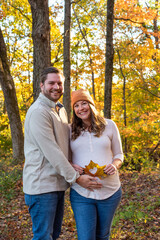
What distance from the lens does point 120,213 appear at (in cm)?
495

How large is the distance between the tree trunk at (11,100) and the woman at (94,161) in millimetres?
6948

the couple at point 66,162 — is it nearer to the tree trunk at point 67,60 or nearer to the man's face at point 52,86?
the man's face at point 52,86

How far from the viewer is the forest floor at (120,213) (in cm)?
413

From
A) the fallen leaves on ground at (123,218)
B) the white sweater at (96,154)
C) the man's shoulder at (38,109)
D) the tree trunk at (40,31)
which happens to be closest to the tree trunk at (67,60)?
the fallen leaves on ground at (123,218)

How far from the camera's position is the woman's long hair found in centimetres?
257

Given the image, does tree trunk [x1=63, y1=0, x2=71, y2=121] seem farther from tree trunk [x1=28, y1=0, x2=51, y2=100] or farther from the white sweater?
the white sweater

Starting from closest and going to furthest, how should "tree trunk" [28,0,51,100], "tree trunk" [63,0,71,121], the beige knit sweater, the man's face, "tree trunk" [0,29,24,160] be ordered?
the beige knit sweater, the man's face, "tree trunk" [28,0,51,100], "tree trunk" [0,29,24,160], "tree trunk" [63,0,71,121]

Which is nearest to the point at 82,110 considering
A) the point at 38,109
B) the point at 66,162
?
the point at 38,109

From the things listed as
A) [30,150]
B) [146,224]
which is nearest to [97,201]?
[30,150]

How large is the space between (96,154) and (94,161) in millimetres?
74

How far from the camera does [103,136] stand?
8.43 ft

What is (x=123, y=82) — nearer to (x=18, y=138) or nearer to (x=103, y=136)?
(x=18, y=138)

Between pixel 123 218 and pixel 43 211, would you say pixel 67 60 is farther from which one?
pixel 43 211

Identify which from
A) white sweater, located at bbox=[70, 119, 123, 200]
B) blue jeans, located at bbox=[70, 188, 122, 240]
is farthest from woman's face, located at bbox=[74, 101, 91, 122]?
blue jeans, located at bbox=[70, 188, 122, 240]
